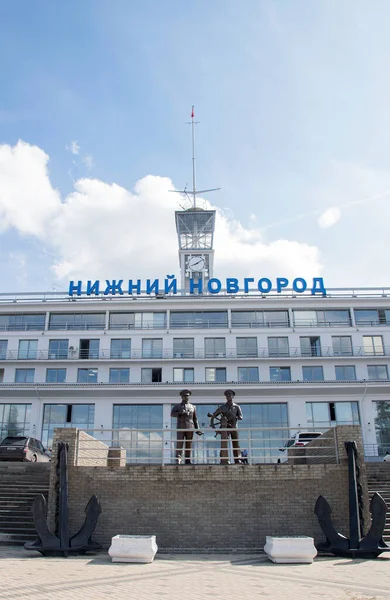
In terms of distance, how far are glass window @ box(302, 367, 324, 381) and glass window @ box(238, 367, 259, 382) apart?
3.24 metres

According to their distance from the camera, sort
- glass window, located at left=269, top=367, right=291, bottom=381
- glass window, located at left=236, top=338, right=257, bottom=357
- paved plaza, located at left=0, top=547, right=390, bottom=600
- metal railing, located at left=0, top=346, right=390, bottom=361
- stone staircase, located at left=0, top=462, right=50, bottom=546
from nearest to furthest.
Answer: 1. paved plaza, located at left=0, top=547, right=390, bottom=600
2. stone staircase, located at left=0, top=462, right=50, bottom=546
3. glass window, located at left=269, top=367, right=291, bottom=381
4. metal railing, located at left=0, top=346, right=390, bottom=361
5. glass window, located at left=236, top=338, right=257, bottom=357

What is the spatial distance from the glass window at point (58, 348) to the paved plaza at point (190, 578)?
2780 cm

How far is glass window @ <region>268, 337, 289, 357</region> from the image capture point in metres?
39.1

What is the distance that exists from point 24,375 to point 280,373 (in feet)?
57.4

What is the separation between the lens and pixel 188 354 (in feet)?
128

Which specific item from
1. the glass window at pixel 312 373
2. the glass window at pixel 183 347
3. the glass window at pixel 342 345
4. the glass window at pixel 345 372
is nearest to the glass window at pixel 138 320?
the glass window at pixel 183 347

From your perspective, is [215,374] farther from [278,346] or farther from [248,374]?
[278,346]

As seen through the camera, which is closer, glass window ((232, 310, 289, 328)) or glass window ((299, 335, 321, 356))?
glass window ((299, 335, 321, 356))

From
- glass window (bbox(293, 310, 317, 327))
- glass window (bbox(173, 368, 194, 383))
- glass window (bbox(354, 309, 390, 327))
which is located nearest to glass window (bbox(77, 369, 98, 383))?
glass window (bbox(173, 368, 194, 383))

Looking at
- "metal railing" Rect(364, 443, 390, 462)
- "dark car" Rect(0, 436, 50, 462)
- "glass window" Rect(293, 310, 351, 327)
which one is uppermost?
"glass window" Rect(293, 310, 351, 327)

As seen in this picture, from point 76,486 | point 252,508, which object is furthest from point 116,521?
point 252,508

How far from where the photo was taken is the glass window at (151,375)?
126 ft

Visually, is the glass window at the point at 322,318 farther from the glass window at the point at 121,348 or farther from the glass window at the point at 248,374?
the glass window at the point at 121,348

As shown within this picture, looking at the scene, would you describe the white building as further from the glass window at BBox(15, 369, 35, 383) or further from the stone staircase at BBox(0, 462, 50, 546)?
the stone staircase at BBox(0, 462, 50, 546)
